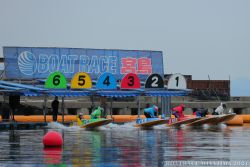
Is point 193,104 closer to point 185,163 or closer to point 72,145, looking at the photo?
point 72,145

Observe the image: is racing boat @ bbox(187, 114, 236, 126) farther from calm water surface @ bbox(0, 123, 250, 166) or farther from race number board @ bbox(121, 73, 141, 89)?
calm water surface @ bbox(0, 123, 250, 166)

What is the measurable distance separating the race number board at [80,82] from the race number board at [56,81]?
731 mm

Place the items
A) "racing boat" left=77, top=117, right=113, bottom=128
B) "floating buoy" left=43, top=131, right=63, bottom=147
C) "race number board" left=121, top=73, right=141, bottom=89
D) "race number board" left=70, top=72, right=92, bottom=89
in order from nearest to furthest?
1. "floating buoy" left=43, top=131, right=63, bottom=147
2. "racing boat" left=77, top=117, right=113, bottom=128
3. "race number board" left=70, top=72, right=92, bottom=89
4. "race number board" left=121, top=73, right=141, bottom=89

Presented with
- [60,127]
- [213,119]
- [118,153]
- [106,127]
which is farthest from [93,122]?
[118,153]

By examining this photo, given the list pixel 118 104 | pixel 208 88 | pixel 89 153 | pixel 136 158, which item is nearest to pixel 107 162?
pixel 136 158

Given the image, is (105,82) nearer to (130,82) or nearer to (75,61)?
(130,82)

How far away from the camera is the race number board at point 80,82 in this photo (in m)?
42.5

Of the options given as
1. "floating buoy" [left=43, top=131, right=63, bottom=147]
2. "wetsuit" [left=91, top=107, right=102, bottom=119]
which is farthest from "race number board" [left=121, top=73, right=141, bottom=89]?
"floating buoy" [left=43, top=131, right=63, bottom=147]

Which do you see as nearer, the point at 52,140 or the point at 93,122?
the point at 52,140

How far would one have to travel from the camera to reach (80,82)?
4262cm

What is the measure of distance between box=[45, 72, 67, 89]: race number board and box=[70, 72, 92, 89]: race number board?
28.8 inches

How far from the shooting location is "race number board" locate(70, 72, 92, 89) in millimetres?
42469

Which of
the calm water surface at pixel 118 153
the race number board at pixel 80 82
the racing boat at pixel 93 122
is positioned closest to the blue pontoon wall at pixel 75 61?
the race number board at pixel 80 82

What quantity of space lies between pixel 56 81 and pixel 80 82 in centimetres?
150
